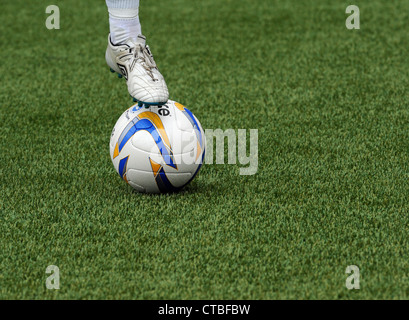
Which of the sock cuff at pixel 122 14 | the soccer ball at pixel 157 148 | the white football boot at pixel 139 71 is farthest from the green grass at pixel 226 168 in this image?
the sock cuff at pixel 122 14

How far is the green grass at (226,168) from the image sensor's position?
3.12m

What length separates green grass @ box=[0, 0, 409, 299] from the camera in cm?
312

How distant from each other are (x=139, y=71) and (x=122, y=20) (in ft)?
1.35

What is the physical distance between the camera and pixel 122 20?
13.9ft

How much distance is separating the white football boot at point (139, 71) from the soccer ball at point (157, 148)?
86mm

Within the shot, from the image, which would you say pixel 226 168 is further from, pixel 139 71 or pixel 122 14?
pixel 122 14

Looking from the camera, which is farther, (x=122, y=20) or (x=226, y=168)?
(x=226, y=168)

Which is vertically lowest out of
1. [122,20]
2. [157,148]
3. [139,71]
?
[157,148]

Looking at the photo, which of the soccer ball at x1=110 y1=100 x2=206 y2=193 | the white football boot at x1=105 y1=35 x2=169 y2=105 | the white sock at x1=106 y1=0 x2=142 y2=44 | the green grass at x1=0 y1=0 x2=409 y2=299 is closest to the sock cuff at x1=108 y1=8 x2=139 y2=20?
the white sock at x1=106 y1=0 x2=142 y2=44

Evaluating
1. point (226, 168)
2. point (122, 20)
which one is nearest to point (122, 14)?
point (122, 20)

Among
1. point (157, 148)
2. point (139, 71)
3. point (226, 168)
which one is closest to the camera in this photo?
point (157, 148)

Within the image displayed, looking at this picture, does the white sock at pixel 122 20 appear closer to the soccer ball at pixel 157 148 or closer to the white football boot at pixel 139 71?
the white football boot at pixel 139 71

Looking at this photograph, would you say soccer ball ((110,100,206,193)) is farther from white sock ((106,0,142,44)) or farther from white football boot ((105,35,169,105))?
white sock ((106,0,142,44))

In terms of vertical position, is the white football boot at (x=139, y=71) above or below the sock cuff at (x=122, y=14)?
below
